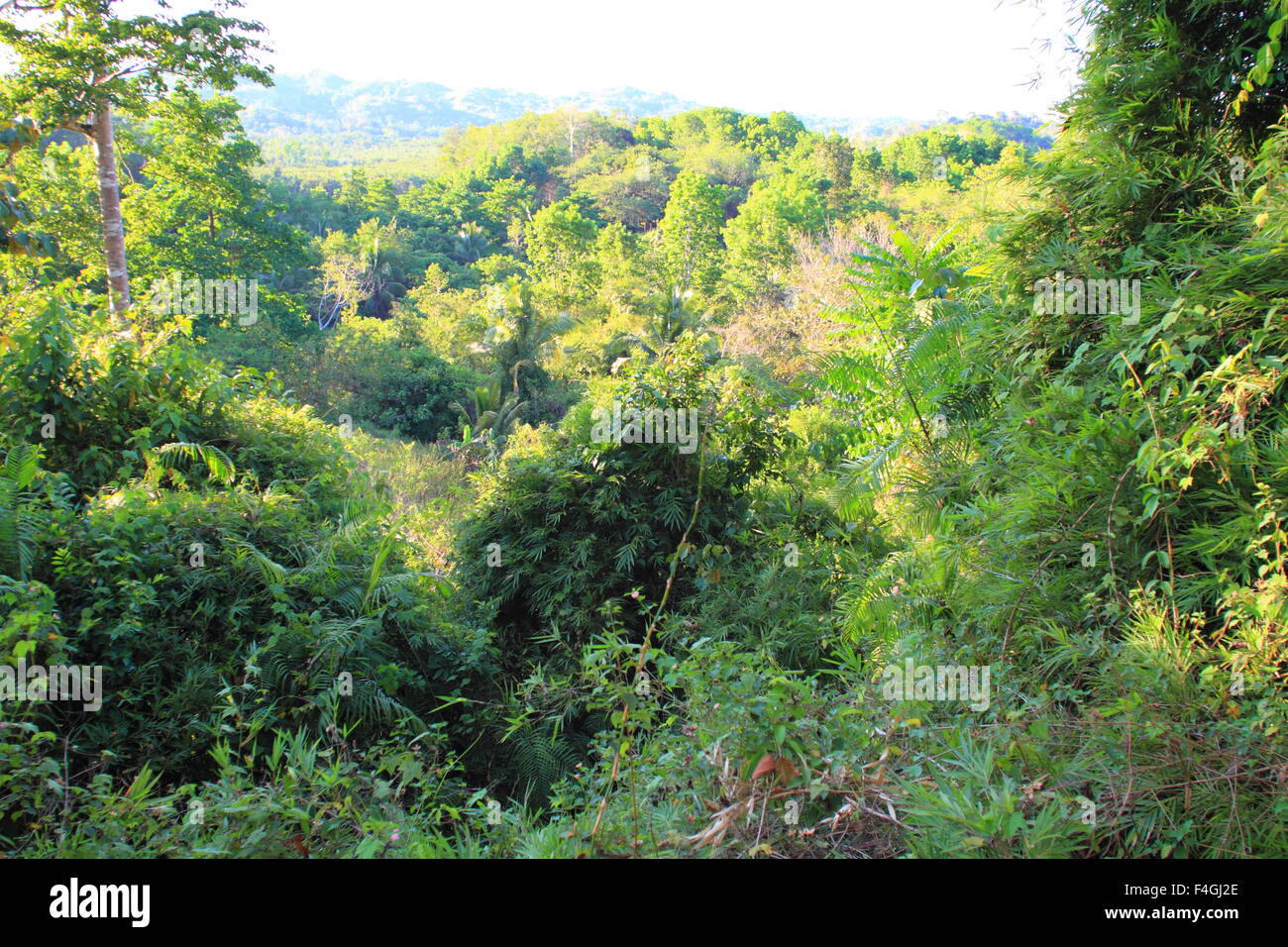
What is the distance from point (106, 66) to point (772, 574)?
13.8 m

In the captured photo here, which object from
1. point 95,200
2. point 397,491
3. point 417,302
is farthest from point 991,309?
point 417,302

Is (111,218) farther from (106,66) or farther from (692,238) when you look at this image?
(692,238)

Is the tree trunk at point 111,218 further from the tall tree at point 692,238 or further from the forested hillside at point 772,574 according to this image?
the tall tree at point 692,238

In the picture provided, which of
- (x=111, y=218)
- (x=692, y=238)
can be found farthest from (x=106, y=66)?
(x=692, y=238)

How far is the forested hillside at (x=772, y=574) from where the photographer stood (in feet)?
7.88

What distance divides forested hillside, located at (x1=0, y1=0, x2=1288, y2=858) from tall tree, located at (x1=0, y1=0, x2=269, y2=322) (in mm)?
5378

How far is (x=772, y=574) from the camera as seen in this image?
21.0 feet

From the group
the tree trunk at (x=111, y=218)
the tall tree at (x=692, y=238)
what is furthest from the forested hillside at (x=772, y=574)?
the tall tree at (x=692, y=238)

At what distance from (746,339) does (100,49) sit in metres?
19.2

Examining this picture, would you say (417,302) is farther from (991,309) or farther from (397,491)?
(991,309)

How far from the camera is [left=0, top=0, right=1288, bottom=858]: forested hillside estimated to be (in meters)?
2.40

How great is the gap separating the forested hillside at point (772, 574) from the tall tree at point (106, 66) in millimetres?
5378

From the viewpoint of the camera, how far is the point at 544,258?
35875 millimetres
